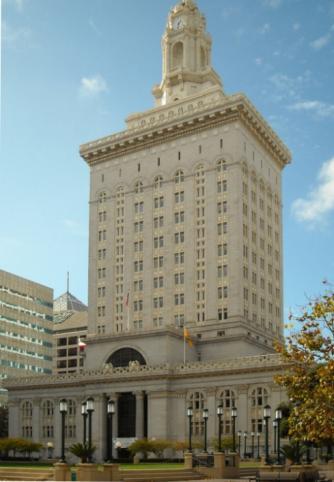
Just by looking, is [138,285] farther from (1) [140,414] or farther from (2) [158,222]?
(1) [140,414]

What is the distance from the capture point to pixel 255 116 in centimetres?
12544

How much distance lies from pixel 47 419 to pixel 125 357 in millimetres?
17132

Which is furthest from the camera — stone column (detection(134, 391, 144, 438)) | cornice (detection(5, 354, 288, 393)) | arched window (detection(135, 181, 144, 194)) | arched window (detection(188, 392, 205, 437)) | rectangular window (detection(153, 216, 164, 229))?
arched window (detection(135, 181, 144, 194))

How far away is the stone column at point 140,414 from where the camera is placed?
349ft

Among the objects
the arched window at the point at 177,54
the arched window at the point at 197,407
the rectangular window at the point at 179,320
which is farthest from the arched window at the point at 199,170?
the arched window at the point at 197,407

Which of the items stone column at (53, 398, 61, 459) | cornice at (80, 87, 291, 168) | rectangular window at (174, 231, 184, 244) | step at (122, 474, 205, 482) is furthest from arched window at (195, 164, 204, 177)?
step at (122, 474, 205, 482)

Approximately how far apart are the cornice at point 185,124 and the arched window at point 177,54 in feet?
45.2

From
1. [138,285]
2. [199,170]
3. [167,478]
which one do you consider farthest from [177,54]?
[167,478]

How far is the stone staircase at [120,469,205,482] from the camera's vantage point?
5691cm

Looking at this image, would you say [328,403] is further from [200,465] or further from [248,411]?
[248,411]

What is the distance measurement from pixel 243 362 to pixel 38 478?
4646 cm

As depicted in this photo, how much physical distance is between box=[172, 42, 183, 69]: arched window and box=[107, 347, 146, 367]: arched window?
5918 cm

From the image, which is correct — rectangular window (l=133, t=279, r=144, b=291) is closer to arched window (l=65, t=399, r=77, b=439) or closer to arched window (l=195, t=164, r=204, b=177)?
arched window (l=195, t=164, r=204, b=177)

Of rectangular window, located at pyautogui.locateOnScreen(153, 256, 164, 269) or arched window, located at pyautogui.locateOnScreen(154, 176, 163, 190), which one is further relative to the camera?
arched window, located at pyautogui.locateOnScreen(154, 176, 163, 190)
